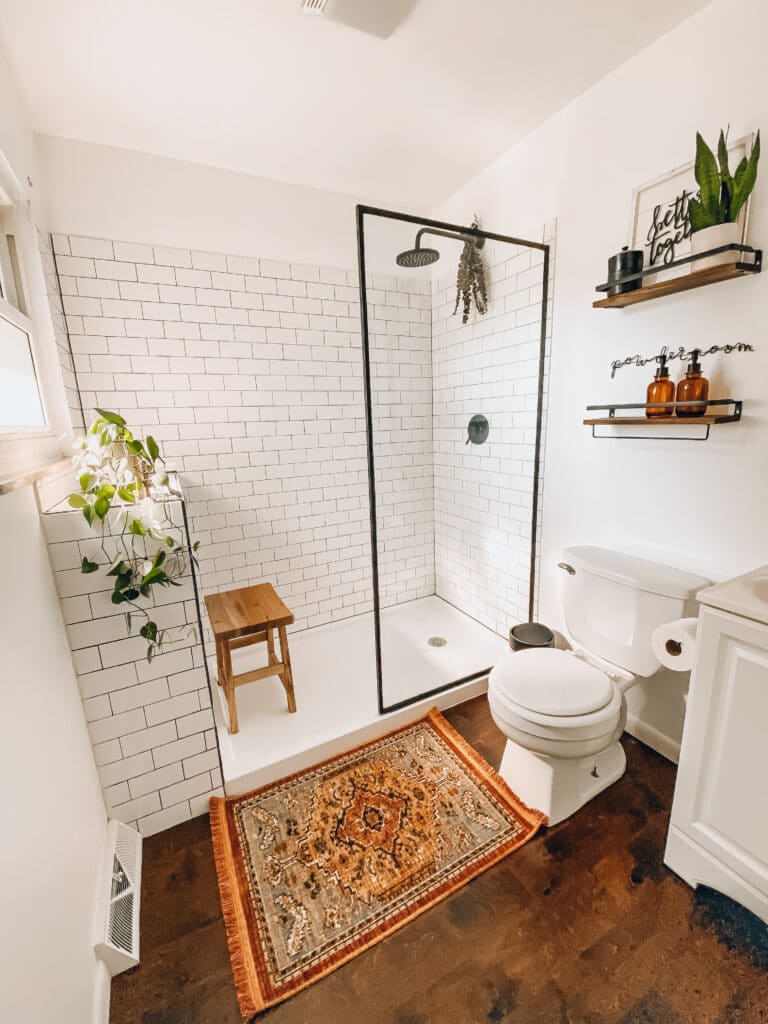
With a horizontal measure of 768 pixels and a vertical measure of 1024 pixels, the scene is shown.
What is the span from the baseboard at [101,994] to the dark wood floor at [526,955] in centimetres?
3

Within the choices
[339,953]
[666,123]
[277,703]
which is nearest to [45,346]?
[277,703]

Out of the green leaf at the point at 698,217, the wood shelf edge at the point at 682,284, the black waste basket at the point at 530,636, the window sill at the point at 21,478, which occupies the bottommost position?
the black waste basket at the point at 530,636

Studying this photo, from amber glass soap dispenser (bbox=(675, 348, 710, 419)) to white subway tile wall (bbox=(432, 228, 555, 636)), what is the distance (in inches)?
25.8

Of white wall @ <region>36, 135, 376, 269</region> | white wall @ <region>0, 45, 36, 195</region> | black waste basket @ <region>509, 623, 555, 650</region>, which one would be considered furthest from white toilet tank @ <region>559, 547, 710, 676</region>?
white wall @ <region>0, 45, 36, 195</region>

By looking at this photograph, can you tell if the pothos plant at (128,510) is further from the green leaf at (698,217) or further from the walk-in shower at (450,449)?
the green leaf at (698,217)

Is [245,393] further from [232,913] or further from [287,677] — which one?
[232,913]

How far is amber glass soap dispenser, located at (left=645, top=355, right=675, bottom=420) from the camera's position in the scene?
1.42 meters

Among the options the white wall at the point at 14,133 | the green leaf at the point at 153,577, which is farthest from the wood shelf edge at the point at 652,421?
the white wall at the point at 14,133

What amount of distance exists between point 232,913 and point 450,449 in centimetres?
222

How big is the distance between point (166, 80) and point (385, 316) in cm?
128

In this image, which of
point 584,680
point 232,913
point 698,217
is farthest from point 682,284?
point 232,913

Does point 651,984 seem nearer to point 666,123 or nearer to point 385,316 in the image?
point 666,123

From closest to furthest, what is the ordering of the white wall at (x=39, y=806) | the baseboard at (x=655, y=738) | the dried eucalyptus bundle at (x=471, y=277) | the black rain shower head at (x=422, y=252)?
the white wall at (x=39, y=806), the baseboard at (x=655, y=738), the black rain shower head at (x=422, y=252), the dried eucalyptus bundle at (x=471, y=277)

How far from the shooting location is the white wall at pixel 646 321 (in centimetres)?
126
